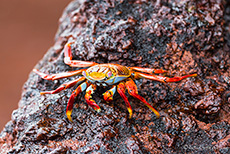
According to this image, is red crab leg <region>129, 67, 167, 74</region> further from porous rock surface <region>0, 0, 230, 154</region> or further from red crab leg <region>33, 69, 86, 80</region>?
red crab leg <region>33, 69, 86, 80</region>

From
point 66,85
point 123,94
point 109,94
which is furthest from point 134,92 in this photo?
point 66,85

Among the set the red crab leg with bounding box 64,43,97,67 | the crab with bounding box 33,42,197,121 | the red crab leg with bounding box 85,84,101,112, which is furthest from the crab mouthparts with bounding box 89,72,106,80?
the red crab leg with bounding box 64,43,97,67

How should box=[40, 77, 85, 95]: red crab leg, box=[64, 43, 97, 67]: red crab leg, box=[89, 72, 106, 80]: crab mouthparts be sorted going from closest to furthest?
box=[89, 72, 106, 80]: crab mouthparts
box=[40, 77, 85, 95]: red crab leg
box=[64, 43, 97, 67]: red crab leg

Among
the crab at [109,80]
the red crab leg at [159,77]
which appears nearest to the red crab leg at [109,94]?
the crab at [109,80]

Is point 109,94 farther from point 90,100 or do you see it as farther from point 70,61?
point 70,61

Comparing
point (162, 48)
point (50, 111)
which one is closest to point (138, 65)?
point (162, 48)

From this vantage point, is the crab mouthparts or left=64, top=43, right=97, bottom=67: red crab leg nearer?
the crab mouthparts

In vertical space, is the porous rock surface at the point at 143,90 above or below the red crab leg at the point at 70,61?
below

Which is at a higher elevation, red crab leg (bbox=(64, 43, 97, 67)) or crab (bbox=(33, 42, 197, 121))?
red crab leg (bbox=(64, 43, 97, 67))

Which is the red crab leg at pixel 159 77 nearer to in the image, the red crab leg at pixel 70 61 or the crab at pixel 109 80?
the crab at pixel 109 80
